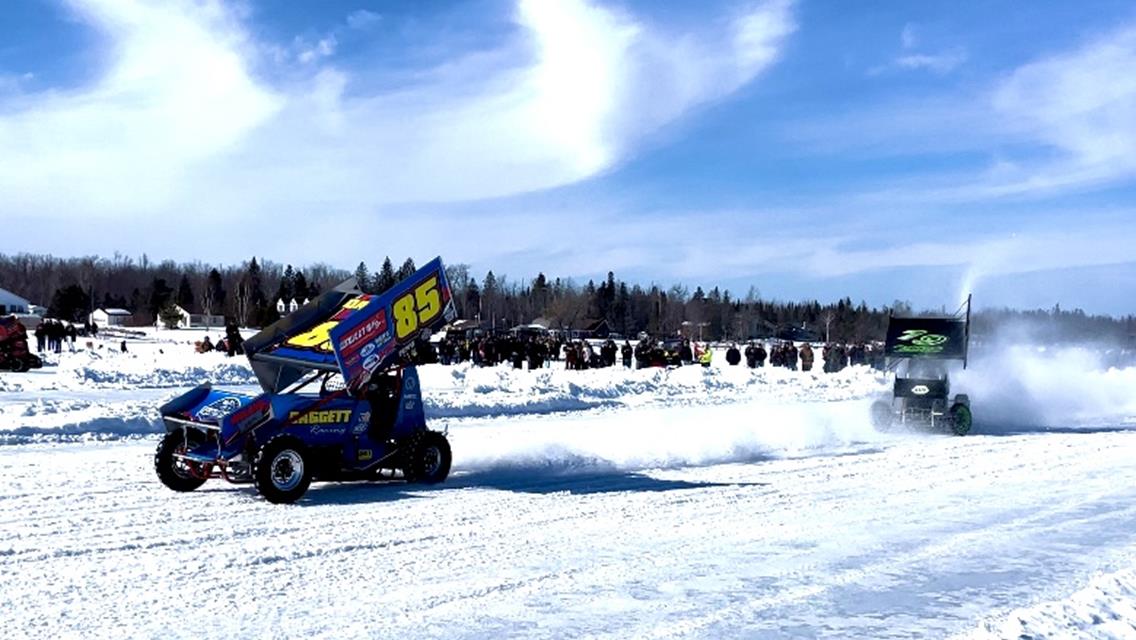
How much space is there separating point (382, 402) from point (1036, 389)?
20915 mm

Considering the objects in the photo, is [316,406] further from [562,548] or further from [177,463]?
[562,548]

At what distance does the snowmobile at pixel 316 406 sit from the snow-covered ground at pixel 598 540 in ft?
1.18

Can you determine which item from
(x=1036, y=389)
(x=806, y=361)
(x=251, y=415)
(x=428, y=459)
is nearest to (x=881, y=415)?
(x=1036, y=389)

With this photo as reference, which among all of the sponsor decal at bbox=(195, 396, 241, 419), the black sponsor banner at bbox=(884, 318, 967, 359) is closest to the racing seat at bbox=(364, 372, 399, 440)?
the sponsor decal at bbox=(195, 396, 241, 419)

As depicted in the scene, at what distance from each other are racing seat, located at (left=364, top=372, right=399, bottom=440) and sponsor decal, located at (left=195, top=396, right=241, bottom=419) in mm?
1510

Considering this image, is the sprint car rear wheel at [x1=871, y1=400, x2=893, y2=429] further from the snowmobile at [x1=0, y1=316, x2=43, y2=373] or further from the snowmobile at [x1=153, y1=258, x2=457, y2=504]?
the snowmobile at [x1=0, y1=316, x2=43, y2=373]

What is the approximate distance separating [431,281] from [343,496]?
2.56m

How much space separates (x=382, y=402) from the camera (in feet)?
40.1

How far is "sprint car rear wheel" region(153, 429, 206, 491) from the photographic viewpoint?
11.3 m

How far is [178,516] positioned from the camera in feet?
32.5

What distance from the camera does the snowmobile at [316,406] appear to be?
1085 cm

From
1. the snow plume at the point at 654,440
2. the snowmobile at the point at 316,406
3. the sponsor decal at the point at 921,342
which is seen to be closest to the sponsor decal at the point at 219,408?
the snowmobile at the point at 316,406

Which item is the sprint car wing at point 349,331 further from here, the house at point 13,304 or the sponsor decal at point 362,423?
the house at point 13,304

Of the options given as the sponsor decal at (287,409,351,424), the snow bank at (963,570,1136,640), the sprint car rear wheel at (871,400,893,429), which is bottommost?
the snow bank at (963,570,1136,640)
